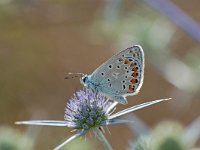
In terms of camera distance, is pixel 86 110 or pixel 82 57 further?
pixel 82 57

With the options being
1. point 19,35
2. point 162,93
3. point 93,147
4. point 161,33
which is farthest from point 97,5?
point 93,147

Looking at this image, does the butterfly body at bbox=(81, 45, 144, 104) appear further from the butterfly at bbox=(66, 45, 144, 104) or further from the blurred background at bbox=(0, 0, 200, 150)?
the blurred background at bbox=(0, 0, 200, 150)

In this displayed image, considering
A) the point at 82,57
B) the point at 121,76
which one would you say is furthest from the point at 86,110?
the point at 82,57

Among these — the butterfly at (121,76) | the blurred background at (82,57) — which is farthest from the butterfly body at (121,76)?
the blurred background at (82,57)

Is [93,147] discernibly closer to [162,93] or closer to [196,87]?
[196,87]

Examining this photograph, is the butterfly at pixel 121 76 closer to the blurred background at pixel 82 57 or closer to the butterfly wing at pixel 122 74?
the butterfly wing at pixel 122 74

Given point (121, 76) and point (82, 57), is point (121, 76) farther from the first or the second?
point (82, 57)
